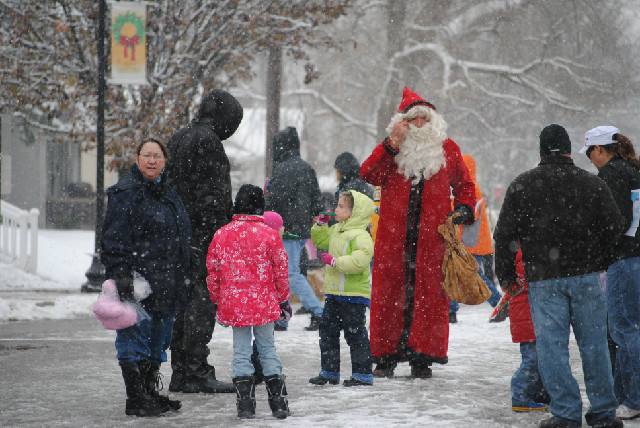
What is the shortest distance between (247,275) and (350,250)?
4.75ft

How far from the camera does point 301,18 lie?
15.3m

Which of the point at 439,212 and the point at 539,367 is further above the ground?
the point at 439,212

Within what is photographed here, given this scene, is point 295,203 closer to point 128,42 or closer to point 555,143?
point 555,143

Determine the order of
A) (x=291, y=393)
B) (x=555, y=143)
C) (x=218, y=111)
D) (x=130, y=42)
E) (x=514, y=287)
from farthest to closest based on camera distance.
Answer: (x=130, y=42) < (x=218, y=111) < (x=291, y=393) < (x=514, y=287) < (x=555, y=143)

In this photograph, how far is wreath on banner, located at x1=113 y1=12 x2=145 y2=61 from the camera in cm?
1265

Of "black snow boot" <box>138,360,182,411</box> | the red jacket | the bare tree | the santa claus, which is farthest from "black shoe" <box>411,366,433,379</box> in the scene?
the bare tree

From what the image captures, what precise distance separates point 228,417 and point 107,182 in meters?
25.3

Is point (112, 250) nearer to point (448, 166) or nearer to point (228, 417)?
point (228, 417)

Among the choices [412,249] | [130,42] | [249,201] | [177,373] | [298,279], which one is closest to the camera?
[249,201]

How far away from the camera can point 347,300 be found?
6.30 meters

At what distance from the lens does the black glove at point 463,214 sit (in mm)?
6508

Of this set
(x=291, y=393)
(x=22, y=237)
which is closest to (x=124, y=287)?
(x=291, y=393)

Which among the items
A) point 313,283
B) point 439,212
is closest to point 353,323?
point 439,212

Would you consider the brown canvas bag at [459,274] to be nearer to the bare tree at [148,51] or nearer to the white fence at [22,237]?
the bare tree at [148,51]
